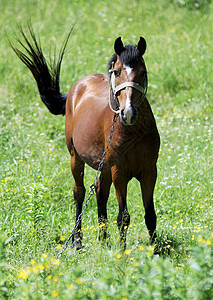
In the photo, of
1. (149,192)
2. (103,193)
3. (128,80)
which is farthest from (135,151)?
(103,193)

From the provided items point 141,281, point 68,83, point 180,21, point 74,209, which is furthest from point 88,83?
point 180,21

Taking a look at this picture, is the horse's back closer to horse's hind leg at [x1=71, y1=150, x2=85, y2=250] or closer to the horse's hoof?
horse's hind leg at [x1=71, y1=150, x2=85, y2=250]

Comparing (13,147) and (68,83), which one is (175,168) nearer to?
(13,147)

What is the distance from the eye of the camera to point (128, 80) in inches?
139

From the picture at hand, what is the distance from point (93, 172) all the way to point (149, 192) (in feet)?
7.32

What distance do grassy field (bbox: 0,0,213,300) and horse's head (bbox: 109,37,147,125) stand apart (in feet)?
3.58

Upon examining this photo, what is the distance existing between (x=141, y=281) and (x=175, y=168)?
344 centimetres

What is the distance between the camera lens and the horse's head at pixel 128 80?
3412 mm

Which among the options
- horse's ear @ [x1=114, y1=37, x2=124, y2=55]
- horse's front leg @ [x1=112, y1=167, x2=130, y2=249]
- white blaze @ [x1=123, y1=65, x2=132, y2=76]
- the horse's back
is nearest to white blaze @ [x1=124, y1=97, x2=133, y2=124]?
white blaze @ [x1=123, y1=65, x2=132, y2=76]

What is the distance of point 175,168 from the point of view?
19.7 feet

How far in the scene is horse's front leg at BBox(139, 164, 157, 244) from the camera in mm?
3982

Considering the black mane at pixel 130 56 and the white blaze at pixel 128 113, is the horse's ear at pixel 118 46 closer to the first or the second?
the black mane at pixel 130 56

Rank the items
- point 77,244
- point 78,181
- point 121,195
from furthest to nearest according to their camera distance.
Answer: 1. point 78,181
2. point 77,244
3. point 121,195

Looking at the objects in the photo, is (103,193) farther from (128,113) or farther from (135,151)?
(128,113)
